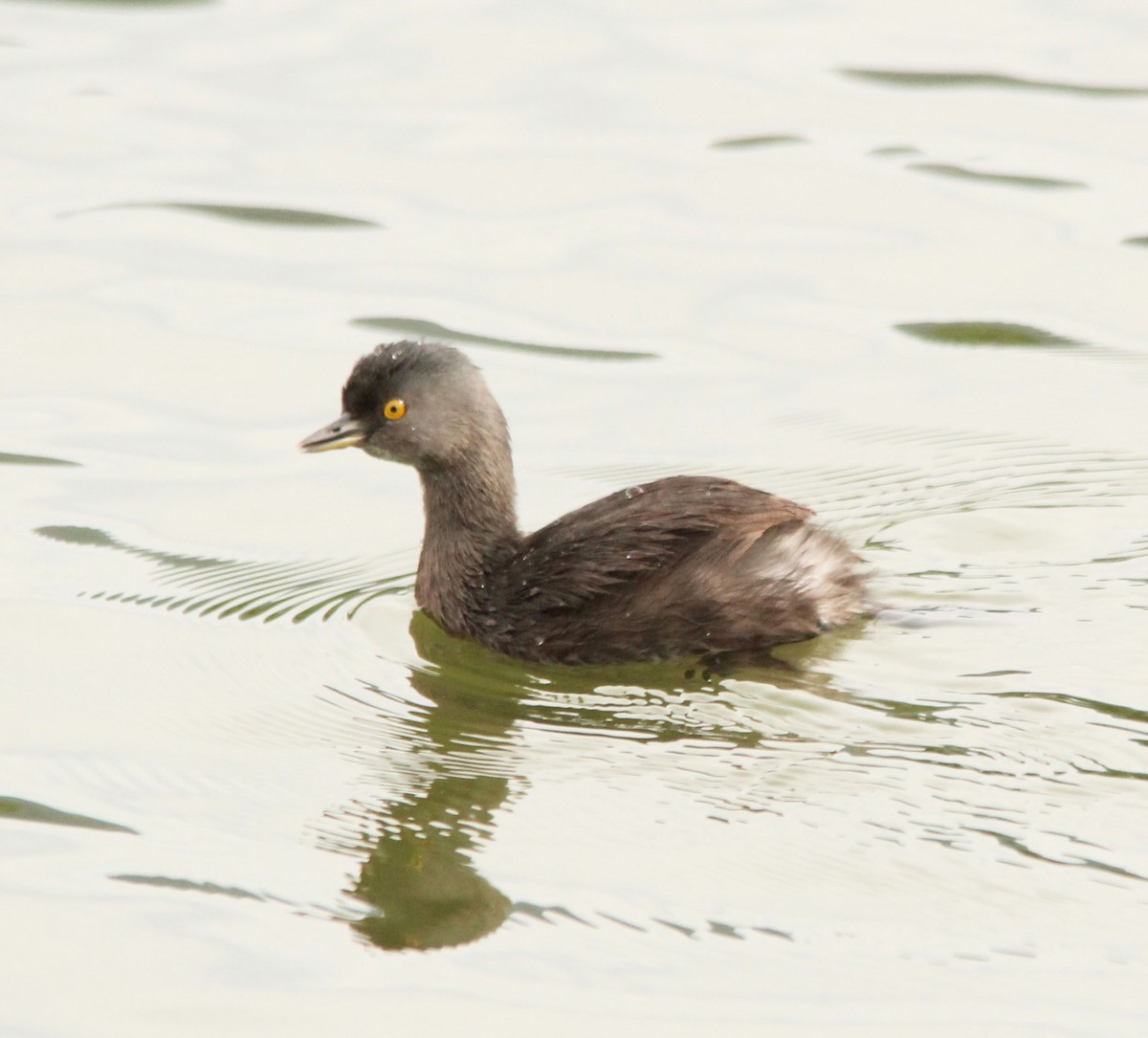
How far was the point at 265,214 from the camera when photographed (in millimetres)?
11867

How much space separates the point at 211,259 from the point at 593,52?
12.2 feet

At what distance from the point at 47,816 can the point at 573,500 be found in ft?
9.94

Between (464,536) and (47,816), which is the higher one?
(464,536)

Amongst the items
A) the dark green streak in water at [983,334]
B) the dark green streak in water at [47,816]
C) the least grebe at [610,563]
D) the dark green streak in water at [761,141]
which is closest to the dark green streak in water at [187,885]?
the dark green streak in water at [47,816]

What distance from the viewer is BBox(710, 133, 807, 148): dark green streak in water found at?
12.6 meters

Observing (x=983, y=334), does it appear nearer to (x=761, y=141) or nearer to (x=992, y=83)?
(x=761, y=141)

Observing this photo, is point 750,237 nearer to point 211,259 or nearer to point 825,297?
point 825,297

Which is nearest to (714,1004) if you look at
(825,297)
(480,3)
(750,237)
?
(825,297)

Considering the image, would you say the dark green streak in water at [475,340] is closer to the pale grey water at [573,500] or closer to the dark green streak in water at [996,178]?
the pale grey water at [573,500]

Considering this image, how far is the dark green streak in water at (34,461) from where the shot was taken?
9.18m

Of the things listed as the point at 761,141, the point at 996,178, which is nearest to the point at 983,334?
the point at 996,178

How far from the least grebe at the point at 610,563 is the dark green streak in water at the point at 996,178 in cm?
514

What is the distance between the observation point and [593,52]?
46.0 ft

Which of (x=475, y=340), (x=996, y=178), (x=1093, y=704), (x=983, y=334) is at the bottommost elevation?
(x=1093, y=704)
